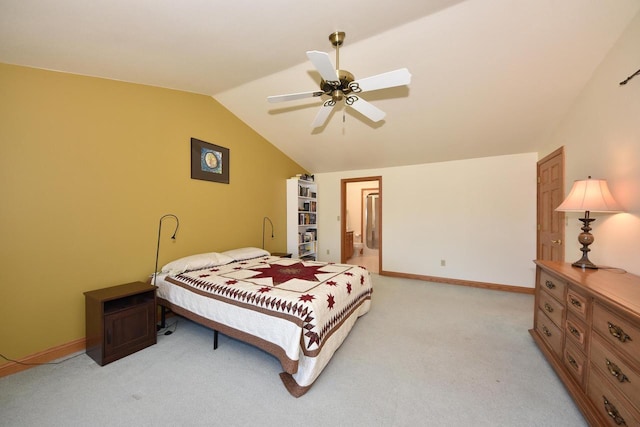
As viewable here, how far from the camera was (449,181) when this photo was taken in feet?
13.6

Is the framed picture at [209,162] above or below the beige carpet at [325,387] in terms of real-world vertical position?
above

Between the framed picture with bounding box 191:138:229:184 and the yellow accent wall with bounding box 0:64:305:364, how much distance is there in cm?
8

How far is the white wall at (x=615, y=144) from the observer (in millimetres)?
1738

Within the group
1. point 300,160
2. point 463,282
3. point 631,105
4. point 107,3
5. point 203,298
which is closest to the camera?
point 107,3

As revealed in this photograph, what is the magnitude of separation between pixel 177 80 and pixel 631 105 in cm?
392

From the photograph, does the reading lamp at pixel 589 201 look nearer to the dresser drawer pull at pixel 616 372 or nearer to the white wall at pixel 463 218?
the dresser drawer pull at pixel 616 372

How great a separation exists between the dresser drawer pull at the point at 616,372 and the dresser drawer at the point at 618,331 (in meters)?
0.10

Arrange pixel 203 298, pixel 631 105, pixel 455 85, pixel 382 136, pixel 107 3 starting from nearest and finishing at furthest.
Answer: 1. pixel 107 3
2. pixel 631 105
3. pixel 203 298
4. pixel 455 85
5. pixel 382 136

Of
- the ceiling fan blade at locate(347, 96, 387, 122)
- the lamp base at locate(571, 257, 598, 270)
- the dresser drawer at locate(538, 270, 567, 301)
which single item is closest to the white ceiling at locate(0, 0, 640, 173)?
the ceiling fan blade at locate(347, 96, 387, 122)

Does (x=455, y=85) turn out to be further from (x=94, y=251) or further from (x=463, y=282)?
(x=94, y=251)


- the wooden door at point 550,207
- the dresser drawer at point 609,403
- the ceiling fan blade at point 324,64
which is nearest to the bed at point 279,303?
the dresser drawer at point 609,403

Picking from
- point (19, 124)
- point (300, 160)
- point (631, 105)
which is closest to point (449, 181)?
point (631, 105)

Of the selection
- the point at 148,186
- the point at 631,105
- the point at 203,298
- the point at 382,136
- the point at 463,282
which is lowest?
the point at 463,282

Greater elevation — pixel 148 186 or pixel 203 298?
pixel 148 186
